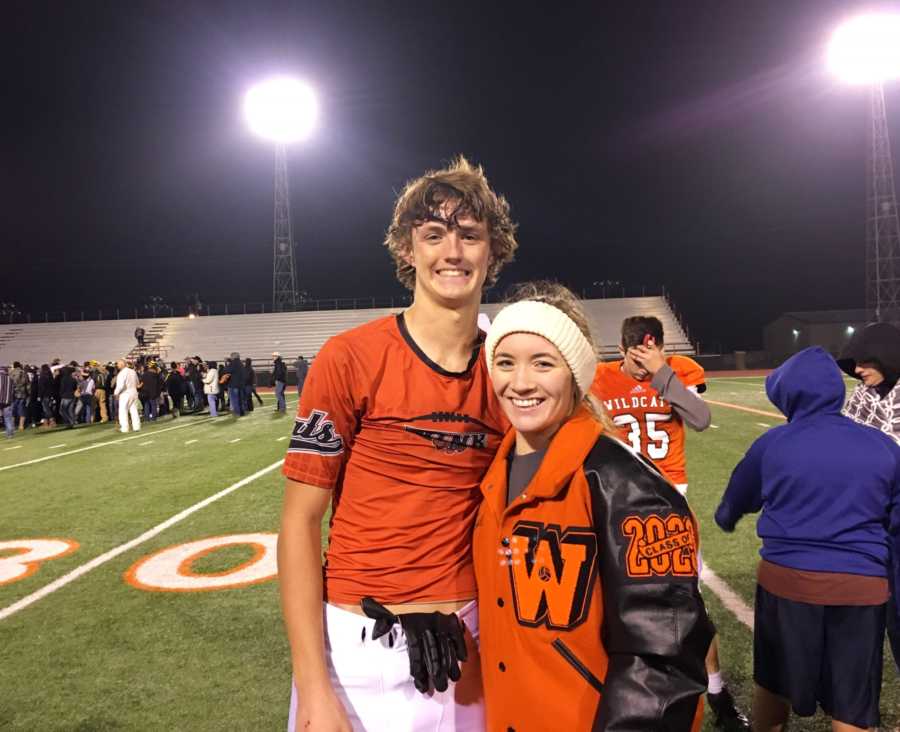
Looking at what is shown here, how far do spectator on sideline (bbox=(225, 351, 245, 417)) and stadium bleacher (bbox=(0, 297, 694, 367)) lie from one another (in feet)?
53.6

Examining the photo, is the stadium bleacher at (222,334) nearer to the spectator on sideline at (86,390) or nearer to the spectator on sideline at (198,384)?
the spectator on sideline at (198,384)

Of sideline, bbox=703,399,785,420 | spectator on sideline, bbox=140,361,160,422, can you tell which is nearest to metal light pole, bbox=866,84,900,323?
sideline, bbox=703,399,785,420

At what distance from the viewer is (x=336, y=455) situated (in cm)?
156

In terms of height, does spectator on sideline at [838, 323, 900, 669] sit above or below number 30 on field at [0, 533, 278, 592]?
above

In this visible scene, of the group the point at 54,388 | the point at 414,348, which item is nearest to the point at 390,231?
the point at 414,348

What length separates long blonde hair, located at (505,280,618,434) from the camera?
5.16ft

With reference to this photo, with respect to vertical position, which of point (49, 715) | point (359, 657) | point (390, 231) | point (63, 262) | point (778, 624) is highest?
point (63, 262)

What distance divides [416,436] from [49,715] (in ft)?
9.45

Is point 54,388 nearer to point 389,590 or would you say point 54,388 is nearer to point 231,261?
point 389,590

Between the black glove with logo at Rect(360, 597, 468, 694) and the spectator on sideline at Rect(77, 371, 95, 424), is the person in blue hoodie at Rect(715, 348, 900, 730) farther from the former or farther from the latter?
the spectator on sideline at Rect(77, 371, 95, 424)

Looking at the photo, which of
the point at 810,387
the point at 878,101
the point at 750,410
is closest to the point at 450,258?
the point at 810,387

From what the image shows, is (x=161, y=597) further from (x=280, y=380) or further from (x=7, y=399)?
(x=7, y=399)

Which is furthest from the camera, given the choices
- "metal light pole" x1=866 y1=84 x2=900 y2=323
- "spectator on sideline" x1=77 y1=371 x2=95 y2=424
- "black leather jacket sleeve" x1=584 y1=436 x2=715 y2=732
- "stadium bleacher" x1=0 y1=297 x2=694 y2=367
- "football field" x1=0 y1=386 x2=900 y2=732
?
"stadium bleacher" x1=0 y1=297 x2=694 y2=367

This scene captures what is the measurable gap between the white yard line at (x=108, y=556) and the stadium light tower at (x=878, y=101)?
37813mm
